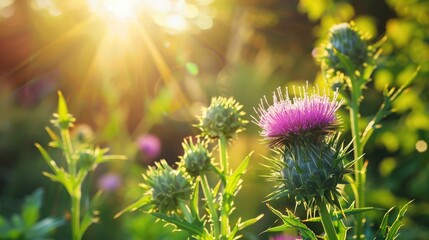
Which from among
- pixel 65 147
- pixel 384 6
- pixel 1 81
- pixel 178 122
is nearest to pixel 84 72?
pixel 1 81

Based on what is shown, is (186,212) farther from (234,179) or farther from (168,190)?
(234,179)

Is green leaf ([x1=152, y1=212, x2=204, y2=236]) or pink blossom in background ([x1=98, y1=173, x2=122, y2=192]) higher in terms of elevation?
pink blossom in background ([x1=98, y1=173, x2=122, y2=192])

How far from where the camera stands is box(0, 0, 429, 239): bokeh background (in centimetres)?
377

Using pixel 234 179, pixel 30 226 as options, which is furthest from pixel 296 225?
pixel 30 226

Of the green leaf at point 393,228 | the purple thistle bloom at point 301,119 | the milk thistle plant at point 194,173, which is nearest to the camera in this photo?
the green leaf at point 393,228

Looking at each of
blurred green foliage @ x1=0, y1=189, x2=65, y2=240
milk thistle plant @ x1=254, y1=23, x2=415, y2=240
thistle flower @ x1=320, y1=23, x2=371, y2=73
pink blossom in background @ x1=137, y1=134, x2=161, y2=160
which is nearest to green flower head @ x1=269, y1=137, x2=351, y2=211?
milk thistle plant @ x1=254, y1=23, x2=415, y2=240

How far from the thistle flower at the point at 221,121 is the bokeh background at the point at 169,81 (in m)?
0.17

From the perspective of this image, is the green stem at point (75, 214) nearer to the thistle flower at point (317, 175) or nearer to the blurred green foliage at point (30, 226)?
the blurred green foliage at point (30, 226)

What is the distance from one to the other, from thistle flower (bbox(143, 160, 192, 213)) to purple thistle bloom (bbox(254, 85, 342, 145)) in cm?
32

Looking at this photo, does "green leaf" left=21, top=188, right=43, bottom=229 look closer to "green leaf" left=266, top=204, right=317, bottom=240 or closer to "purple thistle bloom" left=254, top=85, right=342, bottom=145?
"purple thistle bloom" left=254, top=85, right=342, bottom=145

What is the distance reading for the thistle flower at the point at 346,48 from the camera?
2.04m

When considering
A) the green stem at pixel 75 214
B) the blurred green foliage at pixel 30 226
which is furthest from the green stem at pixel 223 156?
the blurred green foliage at pixel 30 226

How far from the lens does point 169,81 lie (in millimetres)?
9891

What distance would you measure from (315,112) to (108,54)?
873 cm
